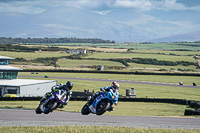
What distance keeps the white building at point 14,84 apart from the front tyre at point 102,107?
52.7 m

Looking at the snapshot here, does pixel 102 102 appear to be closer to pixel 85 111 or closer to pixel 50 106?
pixel 85 111

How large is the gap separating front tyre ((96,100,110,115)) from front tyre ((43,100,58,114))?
1.95m

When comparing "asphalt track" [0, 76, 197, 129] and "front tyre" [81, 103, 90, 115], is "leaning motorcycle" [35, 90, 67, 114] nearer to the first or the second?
"front tyre" [81, 103, 90, 115]

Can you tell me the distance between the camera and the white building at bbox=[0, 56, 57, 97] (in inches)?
2763

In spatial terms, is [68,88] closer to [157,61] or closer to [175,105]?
[175,105]

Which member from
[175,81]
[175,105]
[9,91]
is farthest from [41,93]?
[175,81]

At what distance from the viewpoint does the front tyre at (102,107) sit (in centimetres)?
1566

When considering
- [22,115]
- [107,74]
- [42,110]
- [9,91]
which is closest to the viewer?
[42,110]

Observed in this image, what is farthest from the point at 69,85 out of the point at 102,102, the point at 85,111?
the point at 102,102

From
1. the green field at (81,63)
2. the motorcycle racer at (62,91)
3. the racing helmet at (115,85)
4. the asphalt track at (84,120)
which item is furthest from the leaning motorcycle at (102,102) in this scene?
the green field at (81,63)

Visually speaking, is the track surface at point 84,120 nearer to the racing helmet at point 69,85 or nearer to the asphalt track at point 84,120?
the asphalt track at point 84,120

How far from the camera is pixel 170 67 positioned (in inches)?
6786

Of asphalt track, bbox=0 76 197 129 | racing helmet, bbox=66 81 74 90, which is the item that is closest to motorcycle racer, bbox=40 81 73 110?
racing helmet, bbox=66 81 74 90

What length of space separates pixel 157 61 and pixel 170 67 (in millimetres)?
16003
